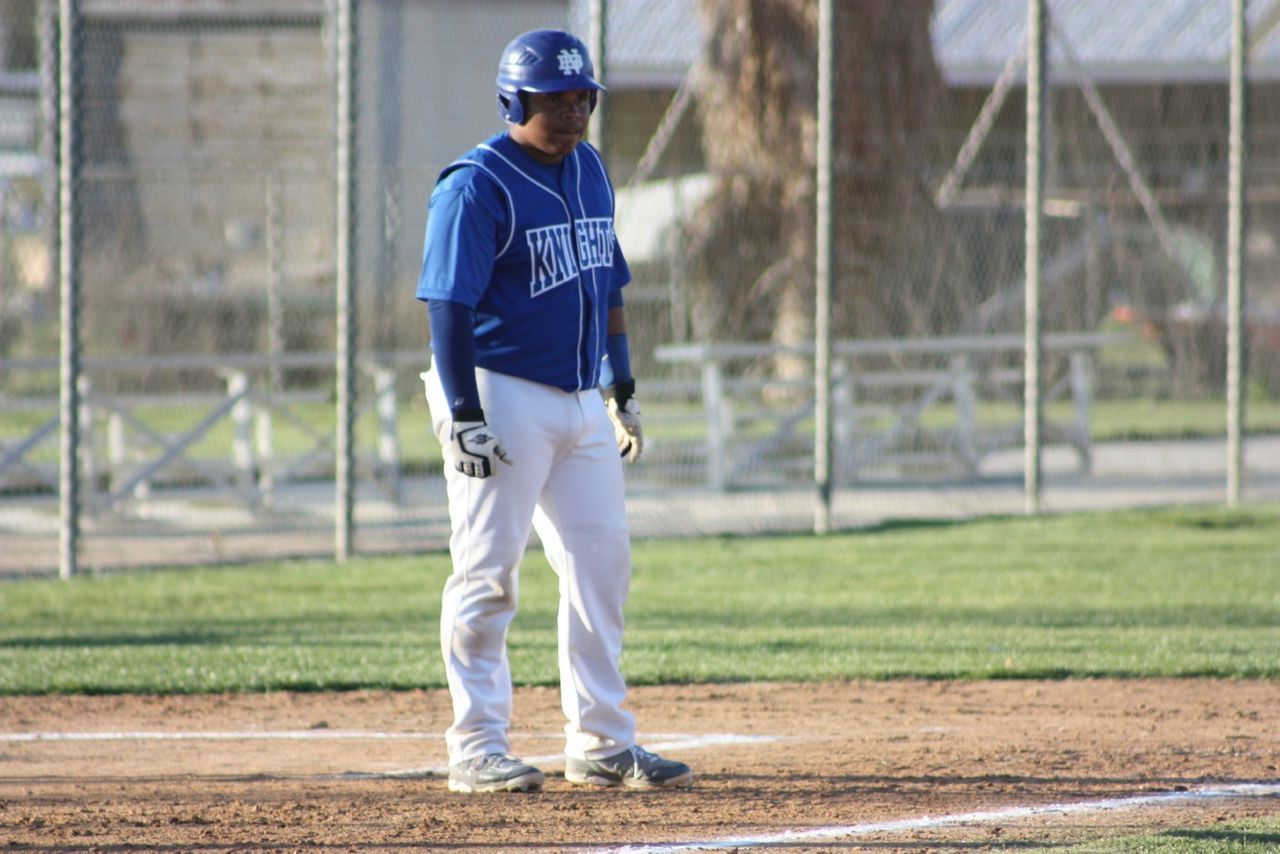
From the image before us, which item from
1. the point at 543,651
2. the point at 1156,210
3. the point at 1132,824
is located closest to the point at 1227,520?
the point at 1156,210

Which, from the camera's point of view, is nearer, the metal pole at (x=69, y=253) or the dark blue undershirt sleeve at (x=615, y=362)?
the dark blue undershirt sleeve at (x=615, y=362)

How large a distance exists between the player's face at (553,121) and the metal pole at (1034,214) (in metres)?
8.06

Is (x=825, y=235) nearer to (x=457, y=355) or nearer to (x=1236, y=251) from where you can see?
(x=1236, y=251)

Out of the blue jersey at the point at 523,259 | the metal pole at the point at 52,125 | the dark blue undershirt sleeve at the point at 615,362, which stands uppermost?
the metal pole at the point at 52,125

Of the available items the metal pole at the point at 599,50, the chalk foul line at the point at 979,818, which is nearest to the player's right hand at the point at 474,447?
the chalk foul line at the point at 979,818

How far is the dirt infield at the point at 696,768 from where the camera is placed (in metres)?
4.89

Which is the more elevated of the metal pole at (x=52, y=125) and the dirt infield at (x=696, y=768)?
Result: the metal pole at (x=52, y=125)

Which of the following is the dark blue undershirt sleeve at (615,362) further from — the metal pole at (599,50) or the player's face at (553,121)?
the metal pole at (599,50)

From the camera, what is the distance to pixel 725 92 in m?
17.5

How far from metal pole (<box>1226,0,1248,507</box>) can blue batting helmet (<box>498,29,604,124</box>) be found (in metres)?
9.25

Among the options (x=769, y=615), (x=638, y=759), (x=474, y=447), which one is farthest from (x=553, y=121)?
(x=769, y=615)

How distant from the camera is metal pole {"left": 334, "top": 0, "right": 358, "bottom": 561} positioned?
37.1ft

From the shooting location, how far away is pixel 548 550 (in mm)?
5703

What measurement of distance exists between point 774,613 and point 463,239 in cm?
462
